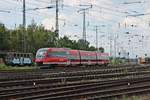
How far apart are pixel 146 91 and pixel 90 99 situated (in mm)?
5869

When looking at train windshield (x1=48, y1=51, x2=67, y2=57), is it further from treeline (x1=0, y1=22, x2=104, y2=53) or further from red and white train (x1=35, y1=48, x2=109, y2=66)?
treeline (x1=0, y1=22, x2=104, y2=53)

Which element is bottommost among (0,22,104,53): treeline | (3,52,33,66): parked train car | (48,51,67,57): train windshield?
(3,52,33,66): parked train car

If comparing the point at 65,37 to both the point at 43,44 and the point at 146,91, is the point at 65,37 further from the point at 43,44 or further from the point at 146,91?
the point at 146,91

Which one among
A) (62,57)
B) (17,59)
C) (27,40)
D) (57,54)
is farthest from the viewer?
(27,40)

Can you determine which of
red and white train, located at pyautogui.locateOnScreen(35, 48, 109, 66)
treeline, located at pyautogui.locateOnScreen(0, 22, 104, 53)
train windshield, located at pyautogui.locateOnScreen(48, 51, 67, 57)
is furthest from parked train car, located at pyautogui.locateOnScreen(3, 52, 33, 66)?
treeline, located at pyautogui.locateOnScreen(0, 22, 104, 53)

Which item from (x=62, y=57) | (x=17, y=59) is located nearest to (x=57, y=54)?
(x=62, y=57)

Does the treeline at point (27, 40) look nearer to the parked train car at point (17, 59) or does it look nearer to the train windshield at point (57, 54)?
the parked train car at point (17, 59)

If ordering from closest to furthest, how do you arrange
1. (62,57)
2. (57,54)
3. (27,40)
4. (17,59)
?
(57,54) → (62,57) → (17,59) → (27,40)

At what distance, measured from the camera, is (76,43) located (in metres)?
120

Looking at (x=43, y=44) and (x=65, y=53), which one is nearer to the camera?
(x=65, y=53)

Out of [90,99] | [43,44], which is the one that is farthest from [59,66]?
[90,99]

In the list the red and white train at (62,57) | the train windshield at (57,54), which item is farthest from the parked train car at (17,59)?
the train windshield at (57,54)

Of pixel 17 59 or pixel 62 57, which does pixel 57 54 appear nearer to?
pixel 62 57

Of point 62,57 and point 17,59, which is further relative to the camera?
point 17,59
